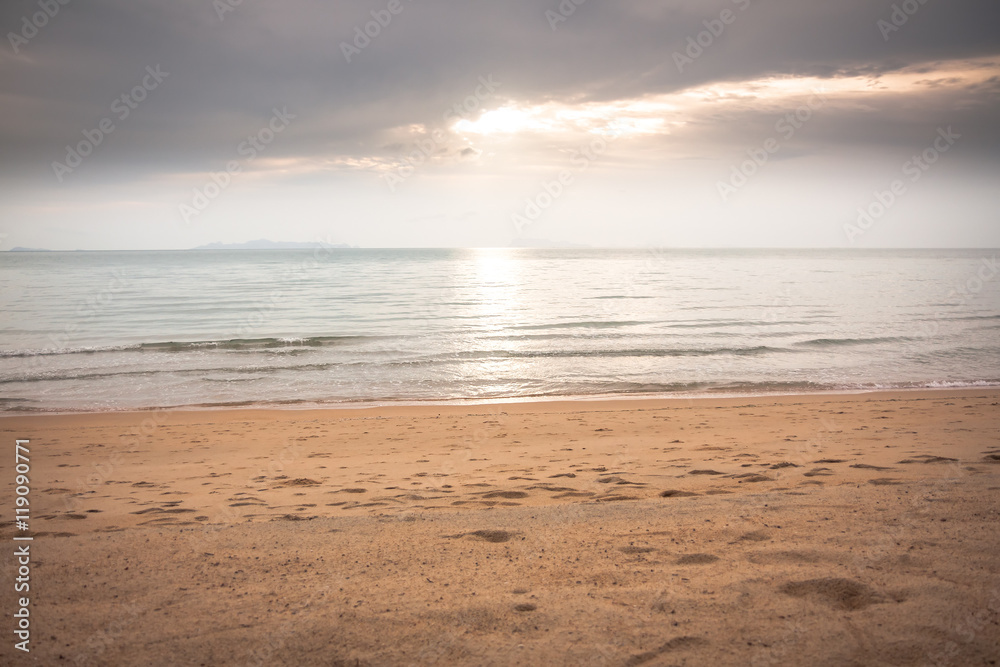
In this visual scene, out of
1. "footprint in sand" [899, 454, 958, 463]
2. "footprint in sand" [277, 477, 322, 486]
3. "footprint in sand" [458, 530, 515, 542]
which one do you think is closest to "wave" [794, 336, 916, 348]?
"footprint in sand" [899, 454, 958, 463]

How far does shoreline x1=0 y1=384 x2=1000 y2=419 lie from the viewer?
43.1ft

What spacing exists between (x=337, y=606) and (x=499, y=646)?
1.14 meters

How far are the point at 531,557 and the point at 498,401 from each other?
9891mm

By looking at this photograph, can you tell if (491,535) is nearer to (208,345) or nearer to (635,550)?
(635,550)

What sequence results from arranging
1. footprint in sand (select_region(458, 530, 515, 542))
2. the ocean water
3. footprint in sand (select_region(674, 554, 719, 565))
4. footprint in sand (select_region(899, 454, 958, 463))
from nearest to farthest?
footprint in sand (select_region(674, 554, 719, 565)), footprint in sand (select_region(458, 530, 515, 542)), footprint in sand (select_region(899, 454, 958, 463)), the ocean water

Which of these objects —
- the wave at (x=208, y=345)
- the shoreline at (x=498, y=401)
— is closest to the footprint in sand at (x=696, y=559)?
the shoreline at (x=498, y=401)

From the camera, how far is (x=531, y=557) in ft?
13.6

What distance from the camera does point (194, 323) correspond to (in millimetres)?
27578

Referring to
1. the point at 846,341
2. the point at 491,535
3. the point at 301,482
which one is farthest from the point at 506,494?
the point at 846,341

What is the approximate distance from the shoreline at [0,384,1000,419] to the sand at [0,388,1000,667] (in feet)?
15.9

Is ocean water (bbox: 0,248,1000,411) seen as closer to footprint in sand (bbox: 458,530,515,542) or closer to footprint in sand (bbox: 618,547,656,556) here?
footprint in sand (bbox: 458,530,515,542)

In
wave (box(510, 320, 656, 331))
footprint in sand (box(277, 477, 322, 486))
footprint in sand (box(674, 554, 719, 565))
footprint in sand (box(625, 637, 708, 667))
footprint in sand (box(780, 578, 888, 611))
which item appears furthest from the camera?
wave (box(510, 320, 656, 331))

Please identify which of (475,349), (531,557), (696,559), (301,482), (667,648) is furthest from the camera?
(475,349)

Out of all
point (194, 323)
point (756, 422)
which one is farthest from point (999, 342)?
point (194, 323)
